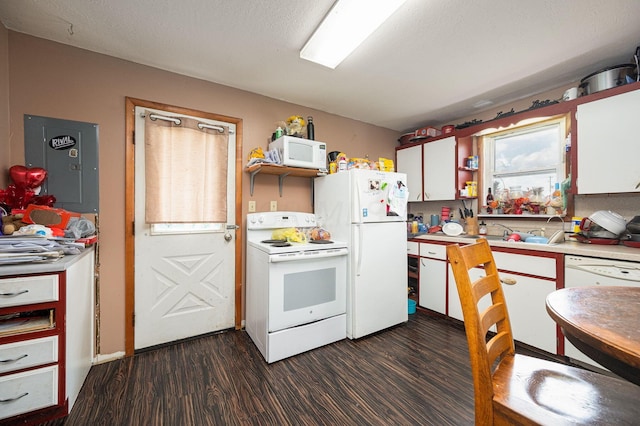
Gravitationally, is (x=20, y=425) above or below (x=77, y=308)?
below

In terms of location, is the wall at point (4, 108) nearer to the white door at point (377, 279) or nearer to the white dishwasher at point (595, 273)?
the white door at point (377, 279)

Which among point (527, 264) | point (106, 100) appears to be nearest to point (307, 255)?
point (527, 264)

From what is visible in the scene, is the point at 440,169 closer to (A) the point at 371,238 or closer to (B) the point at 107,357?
(A) the point at 371,238

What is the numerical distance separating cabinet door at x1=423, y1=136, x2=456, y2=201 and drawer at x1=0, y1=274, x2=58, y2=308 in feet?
11.7

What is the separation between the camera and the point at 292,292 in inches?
83.9

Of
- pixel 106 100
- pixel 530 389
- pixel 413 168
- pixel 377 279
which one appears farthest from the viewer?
pixel 413 168

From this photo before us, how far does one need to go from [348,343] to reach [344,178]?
1.55 metres

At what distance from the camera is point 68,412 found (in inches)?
58.0

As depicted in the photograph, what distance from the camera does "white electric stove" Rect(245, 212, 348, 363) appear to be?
2.04 m

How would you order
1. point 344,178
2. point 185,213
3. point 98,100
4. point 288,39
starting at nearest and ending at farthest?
1. point 288,39
2. point 98,100
3. point 185,213
4. point 344,178

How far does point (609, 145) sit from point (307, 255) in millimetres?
2607

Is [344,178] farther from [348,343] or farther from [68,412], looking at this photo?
[68,412]

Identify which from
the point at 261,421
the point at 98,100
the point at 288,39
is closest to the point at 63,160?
the point at 98,100

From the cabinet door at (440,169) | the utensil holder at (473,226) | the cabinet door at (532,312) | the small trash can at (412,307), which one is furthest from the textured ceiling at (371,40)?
the small trash can at (412,307)
